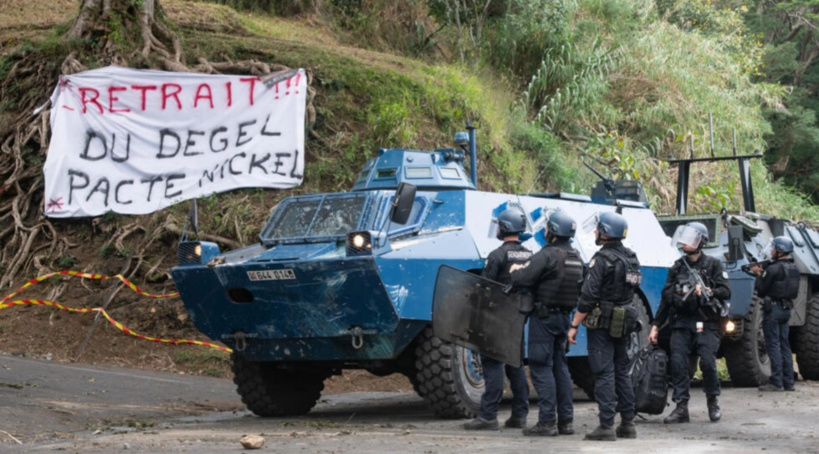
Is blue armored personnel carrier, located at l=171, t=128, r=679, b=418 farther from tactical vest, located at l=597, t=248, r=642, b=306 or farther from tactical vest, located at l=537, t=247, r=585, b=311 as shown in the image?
tactical vest, located at l=597, t=248, r=642, b=306

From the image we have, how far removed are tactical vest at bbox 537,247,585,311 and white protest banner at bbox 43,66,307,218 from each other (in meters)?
7.87

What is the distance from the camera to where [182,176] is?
15.9 meters

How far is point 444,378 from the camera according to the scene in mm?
9312

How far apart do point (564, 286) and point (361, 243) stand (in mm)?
1631

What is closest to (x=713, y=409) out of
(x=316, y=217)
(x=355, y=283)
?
(x=355, y=283)

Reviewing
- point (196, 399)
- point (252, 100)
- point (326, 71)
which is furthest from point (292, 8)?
point (196, 399)

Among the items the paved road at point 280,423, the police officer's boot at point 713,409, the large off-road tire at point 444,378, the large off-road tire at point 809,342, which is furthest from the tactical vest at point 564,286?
the large off-road tire at point 809,342

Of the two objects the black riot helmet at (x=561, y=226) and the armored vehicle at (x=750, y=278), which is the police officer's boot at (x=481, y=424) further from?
the armored vehicle at (x=750, y=278)

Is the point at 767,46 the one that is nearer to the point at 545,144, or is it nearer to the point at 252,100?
the point at 545,144

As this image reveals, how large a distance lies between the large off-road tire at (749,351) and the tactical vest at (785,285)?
2.38 feet

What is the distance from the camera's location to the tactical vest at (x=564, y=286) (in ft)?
28.1

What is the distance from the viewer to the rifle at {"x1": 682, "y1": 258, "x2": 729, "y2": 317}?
9.73 meters

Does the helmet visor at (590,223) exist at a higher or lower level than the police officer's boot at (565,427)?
higher

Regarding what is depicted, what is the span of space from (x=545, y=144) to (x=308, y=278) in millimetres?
12370
